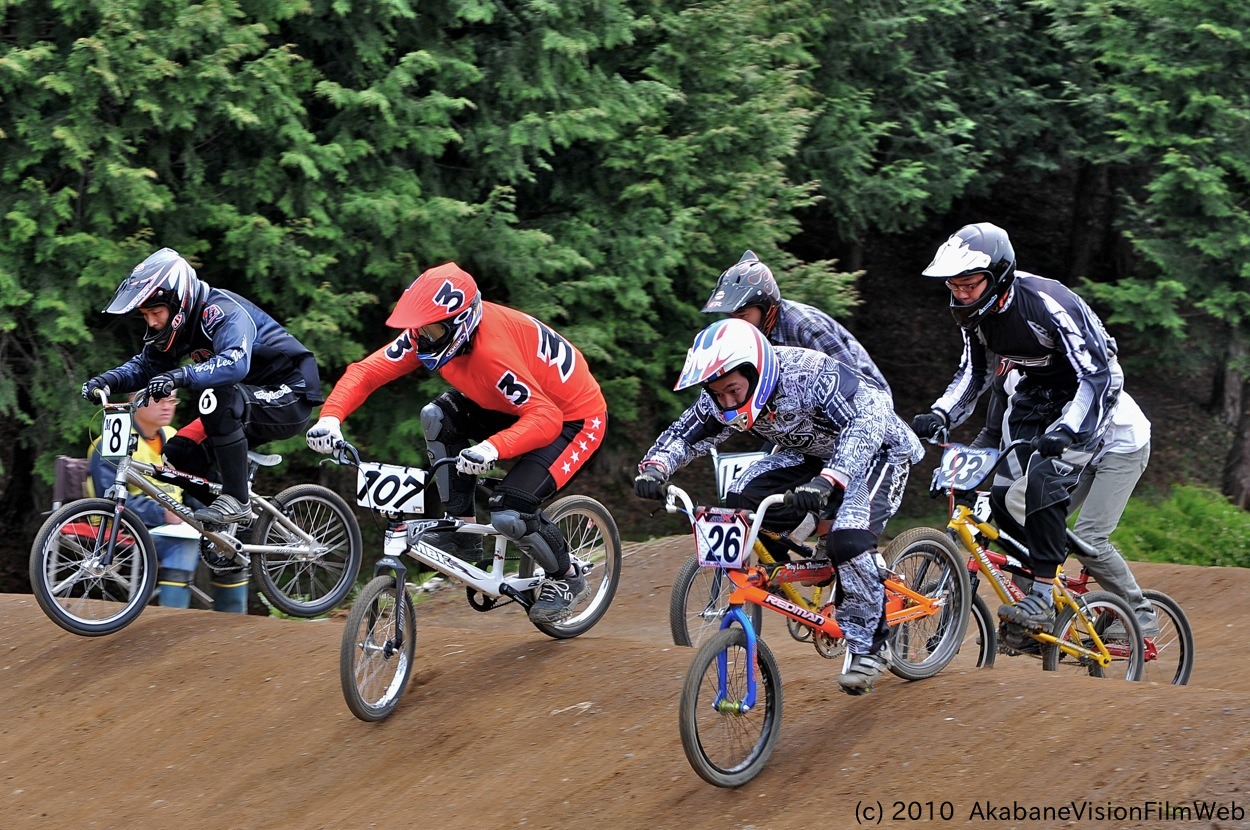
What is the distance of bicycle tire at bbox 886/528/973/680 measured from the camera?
6961 millimetres

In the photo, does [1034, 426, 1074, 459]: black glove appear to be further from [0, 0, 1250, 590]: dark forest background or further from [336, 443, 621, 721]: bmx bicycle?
[0, 0, 1250, 590]: dark forest background

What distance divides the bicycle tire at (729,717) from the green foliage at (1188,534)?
8751 mm

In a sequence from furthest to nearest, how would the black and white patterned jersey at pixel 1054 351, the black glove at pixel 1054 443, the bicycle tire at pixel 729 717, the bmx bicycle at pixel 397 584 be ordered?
the black and white patterned jersey at pixel 1054 351 → the black glove at pixel 1054 443 → the bmx bicycle at pixel 397 584 → the bicycle tire at pixel 729 717

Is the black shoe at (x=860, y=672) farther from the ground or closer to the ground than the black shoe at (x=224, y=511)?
farther from the ground

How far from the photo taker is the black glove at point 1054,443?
707 cm

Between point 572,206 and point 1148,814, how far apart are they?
33.2 ft

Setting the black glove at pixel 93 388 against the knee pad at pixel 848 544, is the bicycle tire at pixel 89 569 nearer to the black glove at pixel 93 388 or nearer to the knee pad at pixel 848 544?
the black glove at pixel 93 388

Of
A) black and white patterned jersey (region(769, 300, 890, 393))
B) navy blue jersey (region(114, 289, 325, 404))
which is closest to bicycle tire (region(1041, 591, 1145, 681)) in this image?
black and white patterned jersey (region(769, 300, 890, 393))

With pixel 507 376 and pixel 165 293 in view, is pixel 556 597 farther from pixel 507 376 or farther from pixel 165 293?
pixel 165 293

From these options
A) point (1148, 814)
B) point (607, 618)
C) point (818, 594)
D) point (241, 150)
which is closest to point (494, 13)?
point (241, 150)

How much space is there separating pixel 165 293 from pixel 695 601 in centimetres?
384

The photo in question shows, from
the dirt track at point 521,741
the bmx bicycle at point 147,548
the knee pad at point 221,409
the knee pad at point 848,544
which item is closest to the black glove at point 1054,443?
the dirt track at point 521,741

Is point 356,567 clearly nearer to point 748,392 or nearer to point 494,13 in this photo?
point 748,392

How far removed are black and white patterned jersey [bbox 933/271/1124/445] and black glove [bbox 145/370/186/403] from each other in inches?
181
